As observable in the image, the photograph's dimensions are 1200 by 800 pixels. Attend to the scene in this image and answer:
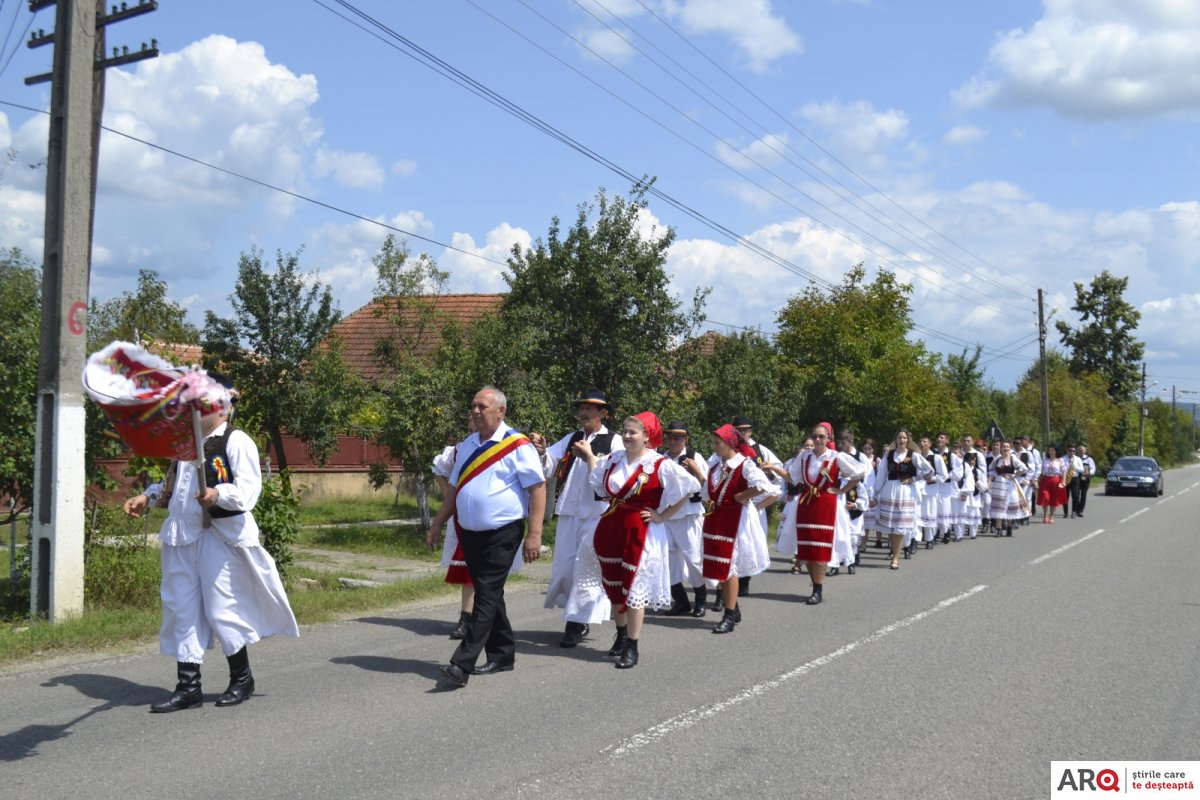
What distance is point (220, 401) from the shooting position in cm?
589

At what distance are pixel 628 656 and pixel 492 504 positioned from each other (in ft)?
5.29

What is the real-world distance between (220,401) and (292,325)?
12109 millimetres

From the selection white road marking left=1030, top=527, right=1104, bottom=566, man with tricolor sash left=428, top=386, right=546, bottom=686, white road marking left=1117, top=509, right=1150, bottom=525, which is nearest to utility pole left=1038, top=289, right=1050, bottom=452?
white road marking left=1117, top=509, right=1150, bottom=525

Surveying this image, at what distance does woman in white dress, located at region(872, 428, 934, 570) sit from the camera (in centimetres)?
1558

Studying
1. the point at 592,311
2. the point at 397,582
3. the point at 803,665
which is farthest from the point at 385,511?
the point at 803,665

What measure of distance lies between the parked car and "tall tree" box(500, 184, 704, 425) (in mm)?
26886

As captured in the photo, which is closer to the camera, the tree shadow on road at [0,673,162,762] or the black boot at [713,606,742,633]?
the tree shadow on road at [0,673,162,762]

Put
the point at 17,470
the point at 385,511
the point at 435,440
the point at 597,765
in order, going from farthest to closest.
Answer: the point at 385,511 → the point at 435,440 → the point at 17,470 → the point at 597,765

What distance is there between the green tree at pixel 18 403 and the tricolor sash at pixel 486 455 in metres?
4.33

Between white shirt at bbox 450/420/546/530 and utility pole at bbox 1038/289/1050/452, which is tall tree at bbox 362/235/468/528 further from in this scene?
utility pole at bbox 1038/289/1050/452

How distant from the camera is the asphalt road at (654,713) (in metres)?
5.25

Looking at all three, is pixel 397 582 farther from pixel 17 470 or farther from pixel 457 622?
pixel 17 470

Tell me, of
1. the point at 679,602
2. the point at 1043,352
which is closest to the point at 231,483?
the point at 679,602

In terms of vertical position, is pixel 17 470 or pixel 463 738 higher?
pixel 17 470
